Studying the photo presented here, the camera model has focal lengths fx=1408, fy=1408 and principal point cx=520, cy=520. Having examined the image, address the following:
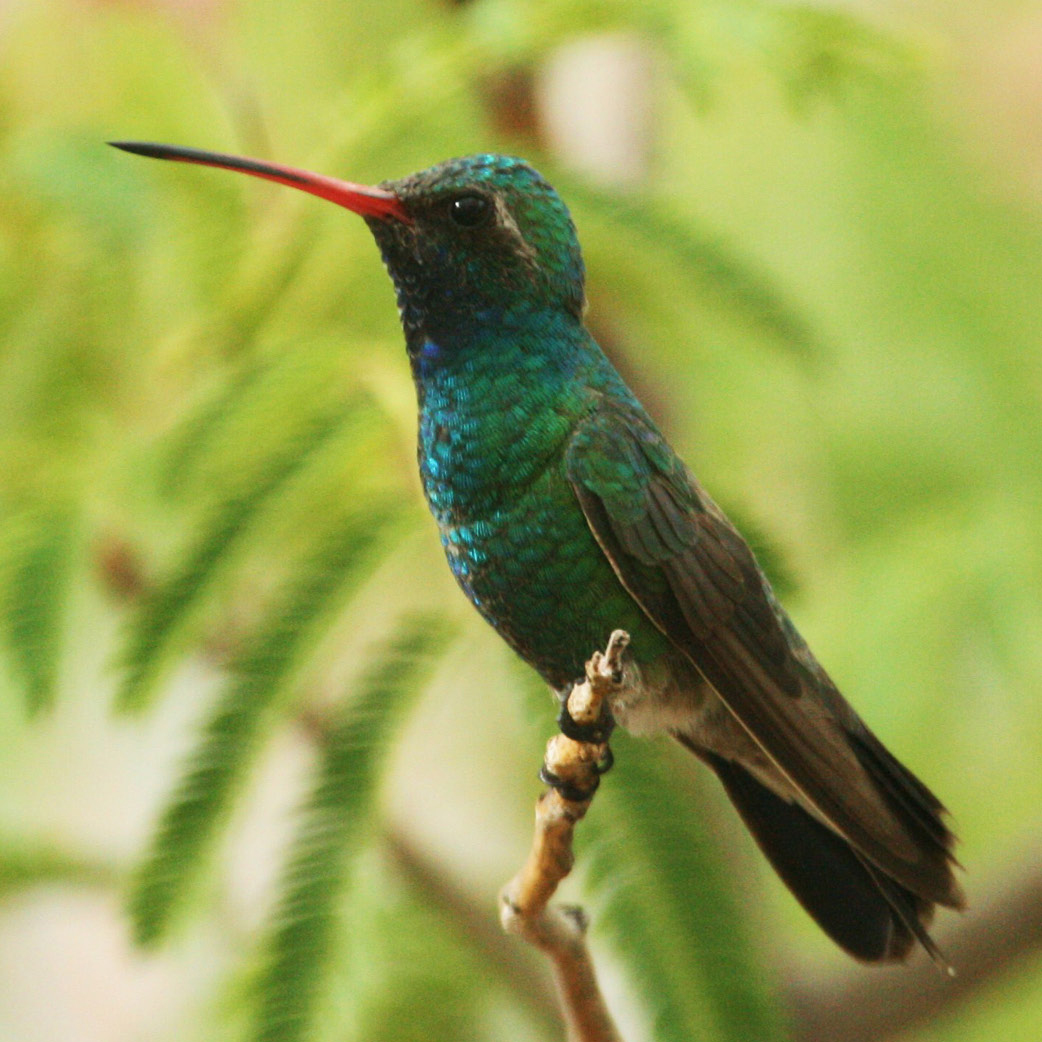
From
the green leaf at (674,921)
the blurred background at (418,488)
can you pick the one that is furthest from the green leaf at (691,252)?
the green leaf at (674,921)

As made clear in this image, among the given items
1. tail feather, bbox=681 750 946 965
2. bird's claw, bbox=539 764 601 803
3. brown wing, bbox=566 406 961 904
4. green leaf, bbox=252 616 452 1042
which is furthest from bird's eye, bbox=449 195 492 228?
tail feather, bbox=681 750 946 965

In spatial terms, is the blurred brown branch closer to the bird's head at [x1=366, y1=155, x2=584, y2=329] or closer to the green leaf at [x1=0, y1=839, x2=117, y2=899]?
the green leaf at [x1=0, y1=839, x2=117, y2=899]

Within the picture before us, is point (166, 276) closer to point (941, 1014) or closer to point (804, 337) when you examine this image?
point (804, 337)

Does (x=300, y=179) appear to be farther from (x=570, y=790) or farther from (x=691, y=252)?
(x=691, y=252)

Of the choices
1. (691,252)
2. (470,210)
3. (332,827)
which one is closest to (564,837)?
(332,827)

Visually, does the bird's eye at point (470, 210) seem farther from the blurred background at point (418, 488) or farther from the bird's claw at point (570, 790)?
the bird's claw at point (570, 790)

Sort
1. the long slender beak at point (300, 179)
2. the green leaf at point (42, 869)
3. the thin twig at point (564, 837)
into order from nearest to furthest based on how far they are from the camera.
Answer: the long slender beak at point (300, 179) < the thin twig at point (564, 837) < the green leaf at point (42, 869)

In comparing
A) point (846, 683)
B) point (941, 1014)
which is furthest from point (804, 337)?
point (941, 1014)
